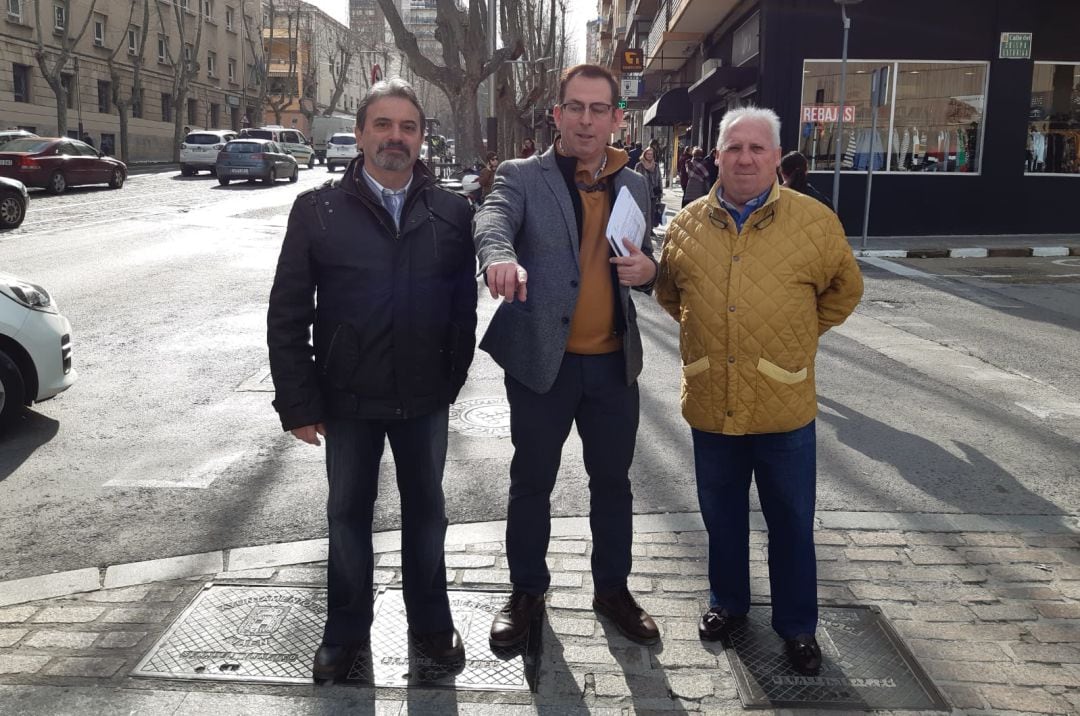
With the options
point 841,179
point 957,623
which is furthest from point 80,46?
point 957,623

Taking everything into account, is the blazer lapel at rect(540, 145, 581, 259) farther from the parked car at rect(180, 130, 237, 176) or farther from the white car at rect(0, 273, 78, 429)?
the parked car at rect(180, 130, 237, 176)

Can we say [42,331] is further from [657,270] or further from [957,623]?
[957,623]

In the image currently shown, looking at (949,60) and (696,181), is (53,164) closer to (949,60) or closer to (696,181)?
(696,181)

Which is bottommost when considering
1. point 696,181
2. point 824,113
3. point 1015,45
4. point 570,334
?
point 570,334

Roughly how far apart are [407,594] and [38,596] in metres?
1.54

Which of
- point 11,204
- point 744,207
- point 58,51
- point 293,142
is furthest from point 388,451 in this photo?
point 58,51

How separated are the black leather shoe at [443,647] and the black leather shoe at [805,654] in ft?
3.67

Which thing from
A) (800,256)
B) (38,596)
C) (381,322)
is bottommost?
(38,596)

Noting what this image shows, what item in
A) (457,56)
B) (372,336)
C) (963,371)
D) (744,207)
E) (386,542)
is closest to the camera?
(372,336)

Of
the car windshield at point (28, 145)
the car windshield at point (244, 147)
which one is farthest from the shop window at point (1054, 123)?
the car windshield at point (28, 145)

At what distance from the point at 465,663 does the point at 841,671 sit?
1.27m

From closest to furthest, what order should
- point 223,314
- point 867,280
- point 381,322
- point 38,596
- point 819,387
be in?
point 381,322, point 38,596, point 819,387, point 223,314, point 867,280

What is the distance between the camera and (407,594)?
332cm

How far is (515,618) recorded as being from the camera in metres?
3.37
